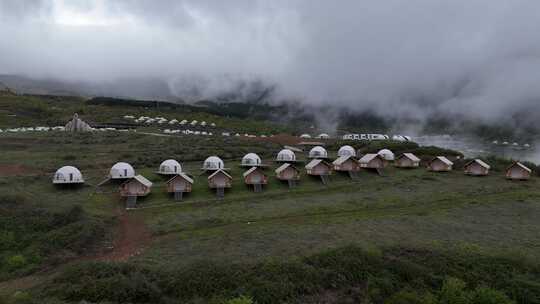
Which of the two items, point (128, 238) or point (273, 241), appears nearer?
point (273, 241)

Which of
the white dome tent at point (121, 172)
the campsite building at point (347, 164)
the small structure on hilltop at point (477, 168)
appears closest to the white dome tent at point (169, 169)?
the white dome tent at point (121, 172)

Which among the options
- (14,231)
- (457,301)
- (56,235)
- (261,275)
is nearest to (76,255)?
(56,235)

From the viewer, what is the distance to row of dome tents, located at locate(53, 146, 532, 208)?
153 feet

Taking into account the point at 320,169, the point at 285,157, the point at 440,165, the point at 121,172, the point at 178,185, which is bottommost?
the point at 178,185

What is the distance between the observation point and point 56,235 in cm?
3234

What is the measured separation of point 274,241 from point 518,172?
4445cm

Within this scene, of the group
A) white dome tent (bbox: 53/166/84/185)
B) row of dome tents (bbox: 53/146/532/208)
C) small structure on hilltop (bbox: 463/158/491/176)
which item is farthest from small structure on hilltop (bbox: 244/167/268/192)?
small structure on hilltop (bbox: 463/158/491/176)

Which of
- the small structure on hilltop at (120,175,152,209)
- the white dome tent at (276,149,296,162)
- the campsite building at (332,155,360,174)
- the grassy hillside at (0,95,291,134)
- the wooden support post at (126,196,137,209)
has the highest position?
the grassy hillside at (0,95,291,134)

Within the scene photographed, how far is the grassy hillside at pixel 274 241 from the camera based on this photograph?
23.9 m

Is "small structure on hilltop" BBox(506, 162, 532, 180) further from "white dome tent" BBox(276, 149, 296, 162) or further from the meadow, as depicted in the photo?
"white dome tent" BBox(276, 149, 296, 162)

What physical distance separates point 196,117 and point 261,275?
120 metres

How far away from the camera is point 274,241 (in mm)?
31609

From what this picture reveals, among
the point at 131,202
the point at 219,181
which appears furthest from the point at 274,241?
the point at 219,181

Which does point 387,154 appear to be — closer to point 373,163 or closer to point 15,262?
point 373,163
